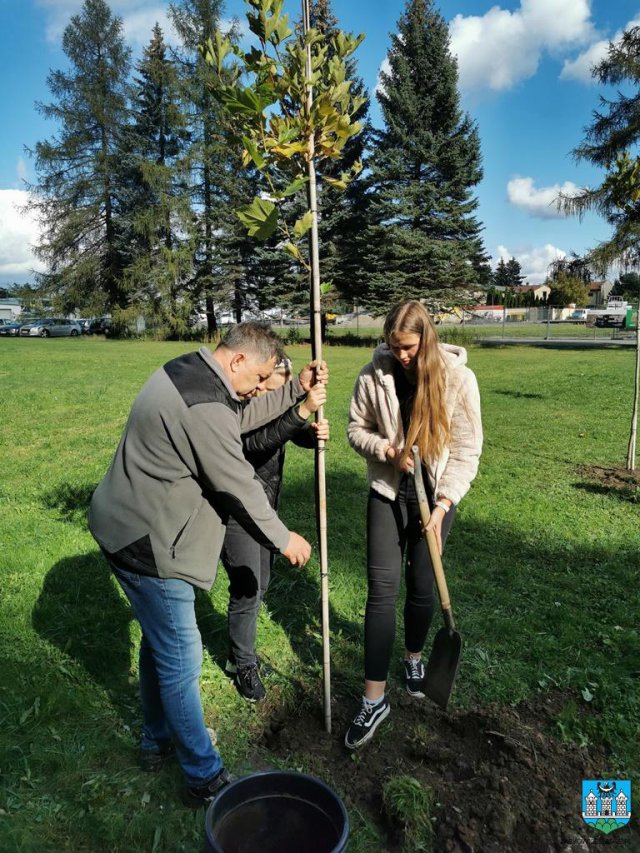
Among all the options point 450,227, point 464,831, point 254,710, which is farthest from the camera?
point 450,227

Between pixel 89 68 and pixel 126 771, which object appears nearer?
pixel 126 771

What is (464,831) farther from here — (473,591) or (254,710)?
(473,591)

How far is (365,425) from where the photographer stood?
2.88m

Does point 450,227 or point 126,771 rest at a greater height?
point 450,227

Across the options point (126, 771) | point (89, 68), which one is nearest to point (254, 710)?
point (126, 771)

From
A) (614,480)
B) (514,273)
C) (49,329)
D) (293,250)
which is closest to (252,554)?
(293,250)

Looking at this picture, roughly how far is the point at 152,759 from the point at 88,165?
3585cm

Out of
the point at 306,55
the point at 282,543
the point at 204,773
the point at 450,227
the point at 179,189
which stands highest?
the point at 179,189

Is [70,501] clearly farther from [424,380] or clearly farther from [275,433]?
[424,380]

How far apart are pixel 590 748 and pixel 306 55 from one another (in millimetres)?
3185

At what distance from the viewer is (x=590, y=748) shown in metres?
2.72

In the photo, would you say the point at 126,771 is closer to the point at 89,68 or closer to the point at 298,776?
the point at 298,776

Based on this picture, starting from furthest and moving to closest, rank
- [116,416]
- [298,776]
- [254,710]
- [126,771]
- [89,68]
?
[89,68] < [116,416] < [254,710] < [126,771] < [298,776]

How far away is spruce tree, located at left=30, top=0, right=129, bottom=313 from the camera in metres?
32.0
